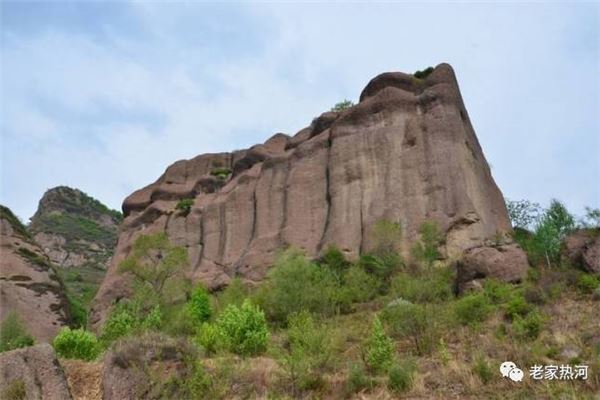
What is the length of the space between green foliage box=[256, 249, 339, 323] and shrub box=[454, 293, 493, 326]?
5400 mm

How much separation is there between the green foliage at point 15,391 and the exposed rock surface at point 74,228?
57510 millimetres

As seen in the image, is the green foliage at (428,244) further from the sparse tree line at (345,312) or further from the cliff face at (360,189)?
the cliff face at (360,189)

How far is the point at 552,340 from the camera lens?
45.7 feet

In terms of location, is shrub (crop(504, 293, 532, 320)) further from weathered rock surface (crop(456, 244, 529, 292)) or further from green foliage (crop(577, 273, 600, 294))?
weathered rock surface (crop(456, 244, 529, 292))

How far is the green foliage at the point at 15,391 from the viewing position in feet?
31.5

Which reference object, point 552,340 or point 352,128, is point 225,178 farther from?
point 552,340

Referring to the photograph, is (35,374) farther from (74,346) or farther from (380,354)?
(380,354)

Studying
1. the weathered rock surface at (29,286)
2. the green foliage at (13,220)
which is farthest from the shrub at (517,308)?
the green foliage at (13,220)

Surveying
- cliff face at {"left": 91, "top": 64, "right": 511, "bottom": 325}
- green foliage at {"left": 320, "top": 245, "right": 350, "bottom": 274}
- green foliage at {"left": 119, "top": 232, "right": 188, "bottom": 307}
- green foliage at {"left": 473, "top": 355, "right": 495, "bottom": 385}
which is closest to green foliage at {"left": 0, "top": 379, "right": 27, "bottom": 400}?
green foliage at {"left": 473, "top": 355, "right": 495, "bottom": 385}

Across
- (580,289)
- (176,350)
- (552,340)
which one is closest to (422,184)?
(580,289)

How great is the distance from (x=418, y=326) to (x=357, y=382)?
396 centimetres

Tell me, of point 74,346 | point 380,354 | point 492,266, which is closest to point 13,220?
point 74,346

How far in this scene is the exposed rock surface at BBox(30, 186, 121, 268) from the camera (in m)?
69.4

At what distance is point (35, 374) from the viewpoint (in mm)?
9852
